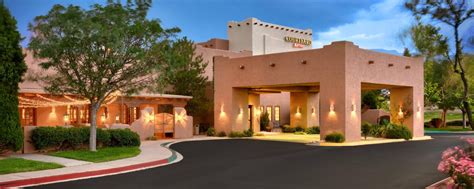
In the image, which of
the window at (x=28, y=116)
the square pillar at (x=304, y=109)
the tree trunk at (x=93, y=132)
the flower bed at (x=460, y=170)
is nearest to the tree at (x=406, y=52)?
the square pillar at (x=304, y=109)

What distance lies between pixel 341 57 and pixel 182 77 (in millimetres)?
12559

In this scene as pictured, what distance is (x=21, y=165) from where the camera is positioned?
14.1m

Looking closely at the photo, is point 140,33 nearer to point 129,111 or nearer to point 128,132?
point 128,132

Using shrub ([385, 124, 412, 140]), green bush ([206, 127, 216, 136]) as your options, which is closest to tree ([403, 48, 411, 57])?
shrub ([385, 124, 412, 140])

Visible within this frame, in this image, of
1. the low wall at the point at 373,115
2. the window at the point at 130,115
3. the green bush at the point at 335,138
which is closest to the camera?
the green bush at the point at 335,138

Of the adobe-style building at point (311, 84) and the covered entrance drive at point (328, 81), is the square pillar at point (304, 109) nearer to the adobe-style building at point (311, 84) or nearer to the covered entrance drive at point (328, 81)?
the adobe-style building at point (311, 84)

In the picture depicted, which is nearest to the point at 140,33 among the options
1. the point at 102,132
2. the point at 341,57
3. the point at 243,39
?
the point at 102,132

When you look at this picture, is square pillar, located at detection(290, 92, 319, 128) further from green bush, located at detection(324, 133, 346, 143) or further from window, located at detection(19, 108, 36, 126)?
window, located at detection(19, 108, 36, 126)

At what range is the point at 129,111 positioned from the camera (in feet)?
104

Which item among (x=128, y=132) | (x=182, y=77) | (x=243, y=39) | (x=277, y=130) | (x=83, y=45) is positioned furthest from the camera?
(x=243, y=39)

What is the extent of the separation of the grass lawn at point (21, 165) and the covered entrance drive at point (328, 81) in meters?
16.2

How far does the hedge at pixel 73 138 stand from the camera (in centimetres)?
1836

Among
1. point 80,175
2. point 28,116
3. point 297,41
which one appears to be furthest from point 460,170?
point 297,41

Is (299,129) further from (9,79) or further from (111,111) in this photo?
(9,79)
